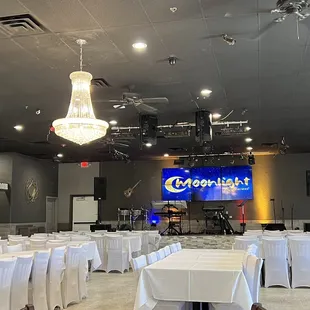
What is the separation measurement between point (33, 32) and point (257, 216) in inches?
580

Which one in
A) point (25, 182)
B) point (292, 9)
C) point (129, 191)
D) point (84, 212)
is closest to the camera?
point (292, 9)

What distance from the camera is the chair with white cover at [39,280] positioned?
5793 mm

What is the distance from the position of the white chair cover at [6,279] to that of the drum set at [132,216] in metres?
14.0

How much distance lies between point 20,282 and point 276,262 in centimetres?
535

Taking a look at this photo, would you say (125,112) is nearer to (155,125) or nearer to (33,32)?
(155,125)

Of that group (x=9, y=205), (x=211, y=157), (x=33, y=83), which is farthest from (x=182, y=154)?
(x=33, y=83)

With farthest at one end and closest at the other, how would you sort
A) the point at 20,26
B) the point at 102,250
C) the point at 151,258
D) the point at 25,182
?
the point at 25,182 → the point at 102,250 → the point at 20,26 → the point at 151,258

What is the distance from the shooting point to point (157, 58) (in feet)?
24.0

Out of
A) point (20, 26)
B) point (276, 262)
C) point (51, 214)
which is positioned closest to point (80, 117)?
point (20, 26)

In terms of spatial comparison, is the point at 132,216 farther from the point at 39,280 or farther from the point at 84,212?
the point at 39,280

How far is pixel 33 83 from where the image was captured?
8.50m

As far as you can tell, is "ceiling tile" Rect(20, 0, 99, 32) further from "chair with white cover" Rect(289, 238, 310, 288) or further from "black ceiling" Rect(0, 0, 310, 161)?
"chair with white cover" Rect(289, 238, 310, 288)

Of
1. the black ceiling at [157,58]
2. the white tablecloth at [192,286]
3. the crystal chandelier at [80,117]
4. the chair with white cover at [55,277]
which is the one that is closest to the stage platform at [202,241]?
the black ceiling at [157,58]

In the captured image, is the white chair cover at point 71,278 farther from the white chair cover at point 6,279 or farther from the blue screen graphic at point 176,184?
the blue screen graphic at point 176,184
